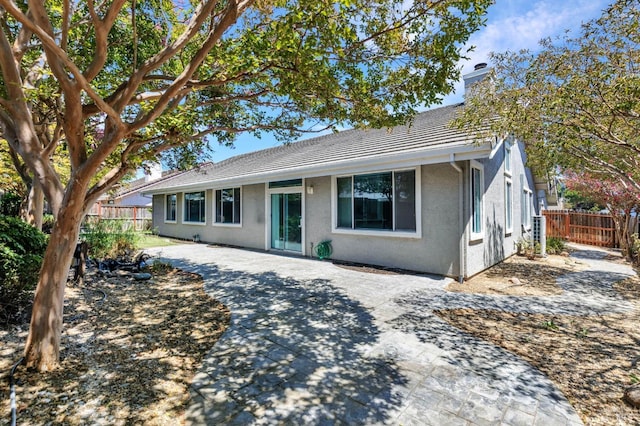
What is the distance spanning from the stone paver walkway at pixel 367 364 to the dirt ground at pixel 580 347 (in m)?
0.21

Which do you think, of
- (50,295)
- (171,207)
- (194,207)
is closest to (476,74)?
(50,295)

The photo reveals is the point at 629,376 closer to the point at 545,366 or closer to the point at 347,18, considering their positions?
the point at 545,366

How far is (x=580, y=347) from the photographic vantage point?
378cm

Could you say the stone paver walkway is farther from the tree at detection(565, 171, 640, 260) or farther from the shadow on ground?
the tree at detection(565, 171, 640, 260)

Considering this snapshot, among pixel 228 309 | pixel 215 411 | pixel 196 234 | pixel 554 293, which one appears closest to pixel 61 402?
pixel 215 411

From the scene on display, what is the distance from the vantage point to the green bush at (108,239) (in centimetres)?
873

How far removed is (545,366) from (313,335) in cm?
271

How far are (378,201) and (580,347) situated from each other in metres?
5.31

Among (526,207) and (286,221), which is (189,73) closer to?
(286,221)

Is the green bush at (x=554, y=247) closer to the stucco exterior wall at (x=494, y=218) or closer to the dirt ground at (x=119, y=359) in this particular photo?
the stucco exterior wall at (x=494, y=218)

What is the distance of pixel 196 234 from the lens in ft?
50.9

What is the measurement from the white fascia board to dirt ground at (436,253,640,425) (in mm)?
2926

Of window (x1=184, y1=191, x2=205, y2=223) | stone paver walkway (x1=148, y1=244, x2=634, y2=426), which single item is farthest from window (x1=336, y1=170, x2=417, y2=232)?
window (x1=184, y1=191, x2=205, y2=223)

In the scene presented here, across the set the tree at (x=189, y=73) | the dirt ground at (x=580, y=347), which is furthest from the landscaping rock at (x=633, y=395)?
the tree at (x=189, y=73)
